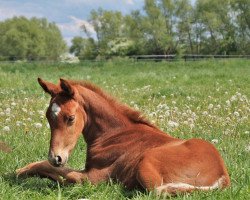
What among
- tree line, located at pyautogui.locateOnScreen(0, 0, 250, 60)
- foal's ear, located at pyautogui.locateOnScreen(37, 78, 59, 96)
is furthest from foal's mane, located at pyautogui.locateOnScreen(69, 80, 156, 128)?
tree line, located at pyautogui.locateOnScreen(0, 0, 250, 60)

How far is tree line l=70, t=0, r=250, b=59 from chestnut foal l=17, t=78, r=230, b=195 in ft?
270

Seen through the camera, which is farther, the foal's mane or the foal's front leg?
the foal's mane

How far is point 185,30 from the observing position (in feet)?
333

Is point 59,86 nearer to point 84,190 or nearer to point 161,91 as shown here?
point 84,190

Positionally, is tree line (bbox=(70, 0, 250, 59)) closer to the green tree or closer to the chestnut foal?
the green tree

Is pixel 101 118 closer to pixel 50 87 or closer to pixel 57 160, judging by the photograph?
pixel 50 87

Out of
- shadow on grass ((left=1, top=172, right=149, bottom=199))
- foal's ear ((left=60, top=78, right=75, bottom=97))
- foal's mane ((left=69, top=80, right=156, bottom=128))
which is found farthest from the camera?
foal's mane ((left=69, top=80, right=156, bottom=128))

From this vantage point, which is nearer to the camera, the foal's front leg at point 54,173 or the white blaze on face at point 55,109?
the white blaze on face at point 55,109

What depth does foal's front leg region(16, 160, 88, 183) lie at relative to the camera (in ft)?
22.0

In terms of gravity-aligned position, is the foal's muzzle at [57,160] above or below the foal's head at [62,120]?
below

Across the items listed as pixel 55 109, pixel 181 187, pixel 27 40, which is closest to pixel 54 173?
pixel 55 109

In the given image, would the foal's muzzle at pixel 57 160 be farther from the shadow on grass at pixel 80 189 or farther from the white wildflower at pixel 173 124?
the white wildflower at pixel 173 124

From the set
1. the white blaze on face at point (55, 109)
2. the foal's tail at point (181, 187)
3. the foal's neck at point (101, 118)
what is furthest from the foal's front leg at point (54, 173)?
the foal's tail at point (181, 187)

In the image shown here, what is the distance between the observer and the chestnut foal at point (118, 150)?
6125 mm
